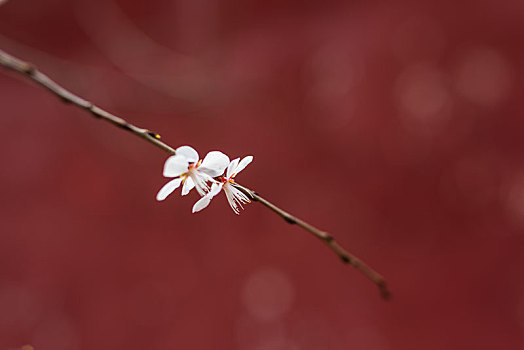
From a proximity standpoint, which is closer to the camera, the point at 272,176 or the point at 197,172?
the point at 197,172

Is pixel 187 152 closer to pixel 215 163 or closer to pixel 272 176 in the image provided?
pixel 215 163

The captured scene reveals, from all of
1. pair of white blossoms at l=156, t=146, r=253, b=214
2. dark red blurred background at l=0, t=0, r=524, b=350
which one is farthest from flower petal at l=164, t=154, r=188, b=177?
dark red blurred background at l=0, t=0, r=524, b=350

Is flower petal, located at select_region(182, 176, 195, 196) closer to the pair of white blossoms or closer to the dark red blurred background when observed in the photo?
the pair of white blossoms

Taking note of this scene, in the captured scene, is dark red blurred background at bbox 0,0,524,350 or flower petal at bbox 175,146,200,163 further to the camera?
dark red blurred background at bbox 0,0,524,350

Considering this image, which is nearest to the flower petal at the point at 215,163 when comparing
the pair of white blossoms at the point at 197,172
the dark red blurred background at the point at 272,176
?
the pair of white blossoms at the point at 197,172

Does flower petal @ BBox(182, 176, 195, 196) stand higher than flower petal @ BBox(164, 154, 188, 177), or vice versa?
flower petal @ BBox(164, 154, 188, 177)

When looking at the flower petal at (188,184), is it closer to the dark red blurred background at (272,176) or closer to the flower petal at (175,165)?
the flower petal at (175,165)

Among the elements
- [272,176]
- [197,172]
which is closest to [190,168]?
[197,172]

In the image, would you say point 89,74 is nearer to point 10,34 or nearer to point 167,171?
point 10,34
